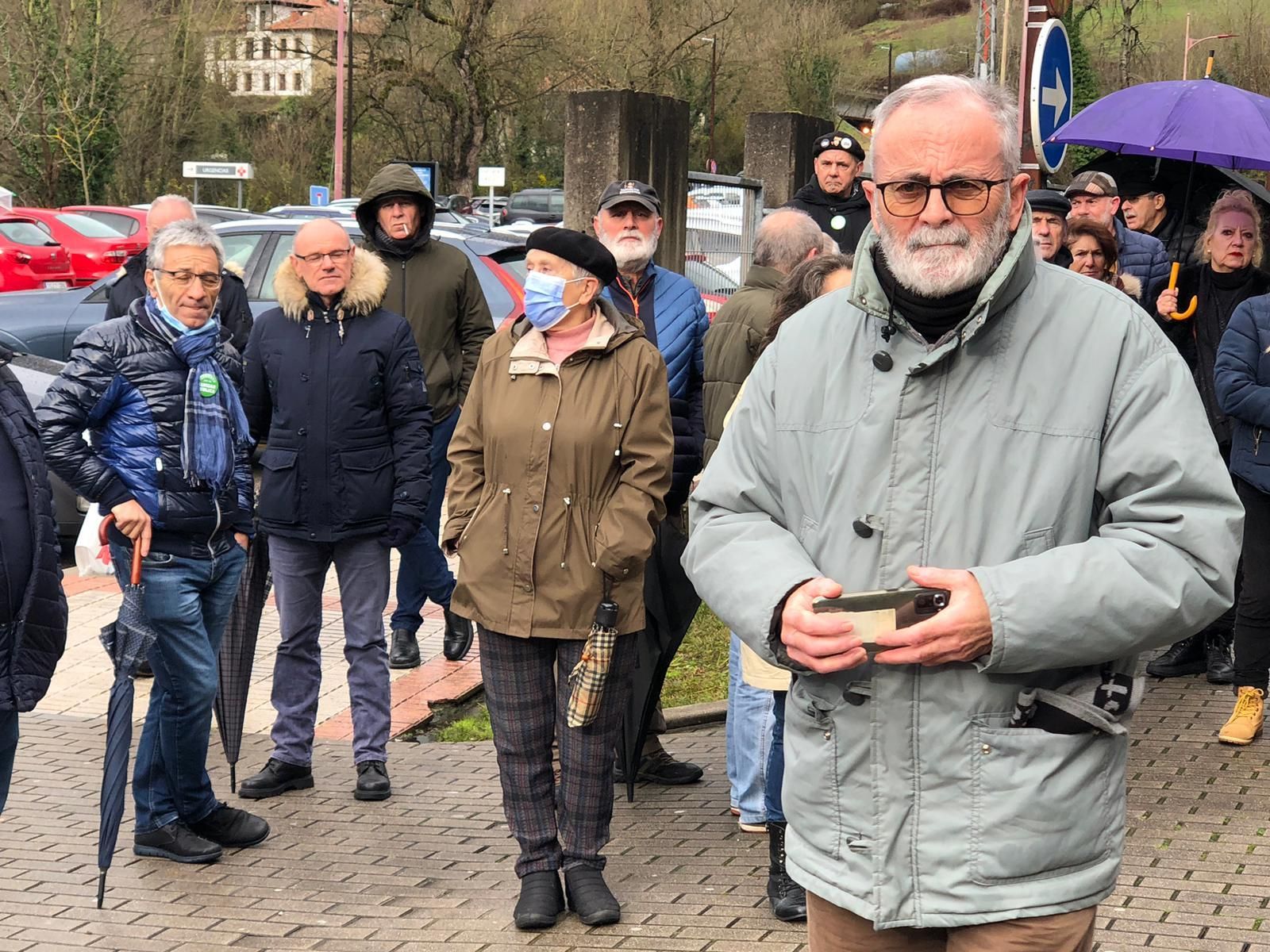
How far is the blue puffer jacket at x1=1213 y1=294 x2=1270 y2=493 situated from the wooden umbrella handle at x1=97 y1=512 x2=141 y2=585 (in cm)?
419

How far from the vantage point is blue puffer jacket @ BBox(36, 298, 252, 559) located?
17.0ft

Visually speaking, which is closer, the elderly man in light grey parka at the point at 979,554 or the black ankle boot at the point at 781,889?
the elderly man in light grey parka at the point at 979,554

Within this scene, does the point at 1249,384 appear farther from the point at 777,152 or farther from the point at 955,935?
the point at 777,152

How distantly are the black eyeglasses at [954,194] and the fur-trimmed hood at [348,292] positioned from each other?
3.73m

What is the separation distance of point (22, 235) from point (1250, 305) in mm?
25622

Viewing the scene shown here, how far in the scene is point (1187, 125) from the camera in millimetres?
7777

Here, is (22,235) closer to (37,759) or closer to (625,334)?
(37,759)

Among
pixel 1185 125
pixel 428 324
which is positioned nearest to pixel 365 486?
pixel 428 324

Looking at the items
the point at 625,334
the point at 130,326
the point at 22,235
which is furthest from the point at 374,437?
the point at 22,235

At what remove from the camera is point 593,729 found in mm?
5016

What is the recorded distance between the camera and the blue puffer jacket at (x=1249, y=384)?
21.5 ft

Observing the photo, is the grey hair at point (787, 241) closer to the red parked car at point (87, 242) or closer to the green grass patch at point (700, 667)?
the green grass patch at point (700, 667)

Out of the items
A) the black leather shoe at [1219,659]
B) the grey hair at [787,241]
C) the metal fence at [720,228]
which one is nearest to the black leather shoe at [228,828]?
the grey hair at [787,241]

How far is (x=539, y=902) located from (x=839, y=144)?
5.11m
